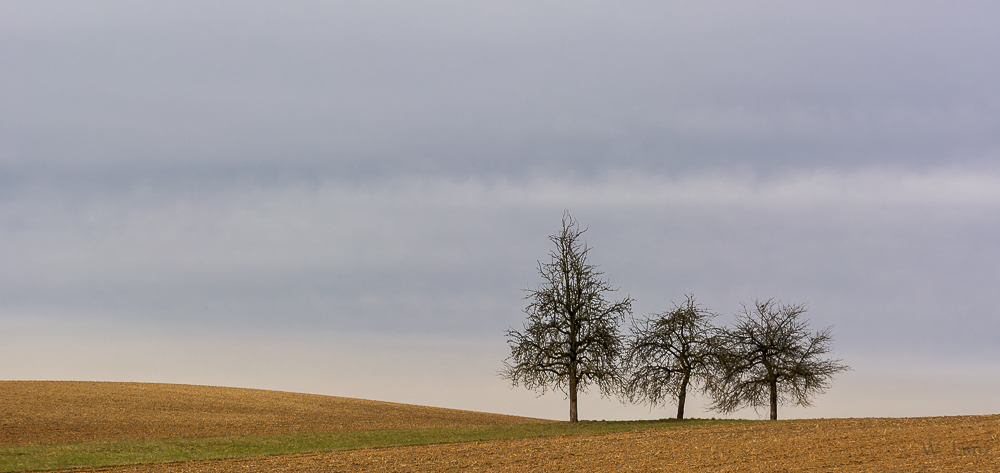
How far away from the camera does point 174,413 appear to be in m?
42.4

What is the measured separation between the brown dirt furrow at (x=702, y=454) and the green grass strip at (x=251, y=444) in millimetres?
2125

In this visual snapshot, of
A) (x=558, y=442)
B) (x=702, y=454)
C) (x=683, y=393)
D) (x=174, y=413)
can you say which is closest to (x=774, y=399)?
(x=683, y=393)

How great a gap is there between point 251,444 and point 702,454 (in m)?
18.7

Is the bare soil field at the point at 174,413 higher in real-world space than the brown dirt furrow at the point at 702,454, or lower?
lower

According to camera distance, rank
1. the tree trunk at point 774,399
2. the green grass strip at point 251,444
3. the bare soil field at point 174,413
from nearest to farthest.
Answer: the green grass strip at point 251,444, the bare soil field at point 174,413, the tree trunk at point 774,399

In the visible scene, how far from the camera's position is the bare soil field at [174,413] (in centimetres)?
3504

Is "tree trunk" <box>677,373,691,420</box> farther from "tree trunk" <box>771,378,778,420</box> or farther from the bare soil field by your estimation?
the bare soil field

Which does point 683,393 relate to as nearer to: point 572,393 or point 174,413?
point 572,393

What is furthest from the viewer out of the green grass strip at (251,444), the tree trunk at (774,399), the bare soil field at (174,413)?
the tree trunk at (774,399)

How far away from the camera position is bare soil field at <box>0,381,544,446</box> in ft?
115

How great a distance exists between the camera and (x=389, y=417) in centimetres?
4506

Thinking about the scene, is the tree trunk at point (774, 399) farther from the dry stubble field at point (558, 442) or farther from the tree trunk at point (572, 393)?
the tree trunk at point (572, 393)

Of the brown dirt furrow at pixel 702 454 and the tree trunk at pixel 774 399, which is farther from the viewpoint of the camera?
the tree trunk at pixel 774 399

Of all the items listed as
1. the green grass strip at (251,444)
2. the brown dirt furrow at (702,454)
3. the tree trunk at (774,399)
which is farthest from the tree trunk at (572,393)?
the tree trunk at (774,399)
